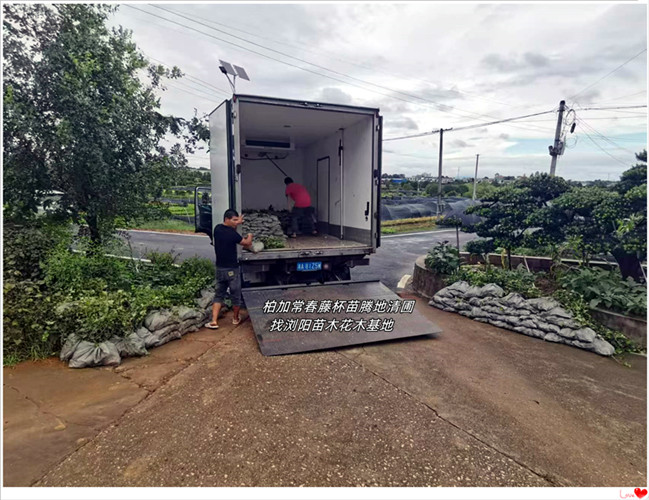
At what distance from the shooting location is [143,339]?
12.5 ft

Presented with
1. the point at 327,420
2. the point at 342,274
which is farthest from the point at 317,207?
the point at 327,420

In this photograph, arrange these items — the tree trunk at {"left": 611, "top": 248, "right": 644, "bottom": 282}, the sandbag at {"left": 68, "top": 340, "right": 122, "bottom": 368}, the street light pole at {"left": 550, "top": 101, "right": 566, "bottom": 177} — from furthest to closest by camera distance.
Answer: the street light pole at {"left": 550, "top": 101, "right": 566, "bottom": 177} < the tree trunk at {"left": 611, "top": 248, "right": 644, "bottom": 282} < the sandbag at {"left": 68, "top": 340, "right": 122, "bottom": 368}

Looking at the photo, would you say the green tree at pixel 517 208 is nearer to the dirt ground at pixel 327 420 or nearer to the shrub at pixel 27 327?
the dirt ground at pixel 327 420

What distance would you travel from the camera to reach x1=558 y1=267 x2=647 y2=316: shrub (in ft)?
14.7

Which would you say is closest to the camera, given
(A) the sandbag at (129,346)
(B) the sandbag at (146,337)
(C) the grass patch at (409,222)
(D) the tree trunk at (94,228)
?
(A) the sandbag at (129,346)

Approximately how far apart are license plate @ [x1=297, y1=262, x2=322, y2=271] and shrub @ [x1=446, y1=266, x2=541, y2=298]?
221 centimetres

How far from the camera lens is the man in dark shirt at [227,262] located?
461cm

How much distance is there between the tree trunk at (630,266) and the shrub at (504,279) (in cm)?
126

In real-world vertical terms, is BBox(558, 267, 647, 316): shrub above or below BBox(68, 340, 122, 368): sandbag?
above

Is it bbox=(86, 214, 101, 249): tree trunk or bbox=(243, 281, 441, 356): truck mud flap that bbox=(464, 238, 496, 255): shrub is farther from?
bbox=(86, 214, 101, 249): tree trunk

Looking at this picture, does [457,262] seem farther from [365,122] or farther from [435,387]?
[435,387]

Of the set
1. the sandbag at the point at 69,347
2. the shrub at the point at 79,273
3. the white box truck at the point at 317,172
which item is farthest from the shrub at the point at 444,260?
the sandbag at the point at 69,347

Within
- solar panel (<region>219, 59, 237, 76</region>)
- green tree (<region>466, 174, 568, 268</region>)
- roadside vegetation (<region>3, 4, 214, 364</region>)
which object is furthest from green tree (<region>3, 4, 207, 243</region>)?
green tree (<region>466, 174, 568, 268</region>)

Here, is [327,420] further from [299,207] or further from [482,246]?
[299,207]
